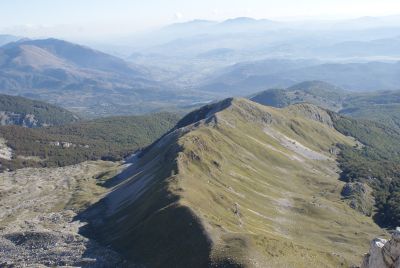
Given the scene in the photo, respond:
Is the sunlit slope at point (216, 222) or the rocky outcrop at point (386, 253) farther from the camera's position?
the sunlit slope at point (216, 222)

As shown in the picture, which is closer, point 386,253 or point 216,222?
point 386,253

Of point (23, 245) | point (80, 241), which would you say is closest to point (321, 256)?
point (80, 241)

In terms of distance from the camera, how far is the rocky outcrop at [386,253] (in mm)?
55125

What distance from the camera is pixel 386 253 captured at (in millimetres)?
56688

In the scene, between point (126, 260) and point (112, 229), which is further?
point (112, 229)

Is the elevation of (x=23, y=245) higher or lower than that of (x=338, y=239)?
higher

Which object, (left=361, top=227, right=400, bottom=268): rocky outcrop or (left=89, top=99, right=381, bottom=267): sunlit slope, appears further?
(left=89, top=99, right=381, bottom=267): sunlit slope

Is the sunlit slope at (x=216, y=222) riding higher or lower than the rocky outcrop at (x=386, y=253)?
lower

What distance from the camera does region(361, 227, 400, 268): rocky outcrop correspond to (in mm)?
55125

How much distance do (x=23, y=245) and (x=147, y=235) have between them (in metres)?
37.8

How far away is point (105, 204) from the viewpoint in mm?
180625

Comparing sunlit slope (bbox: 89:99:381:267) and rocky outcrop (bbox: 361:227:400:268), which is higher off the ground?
rocky outcrop (bbox: 361:227:400:268)

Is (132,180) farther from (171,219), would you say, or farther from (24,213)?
(171,219)

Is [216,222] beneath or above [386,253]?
beneath
